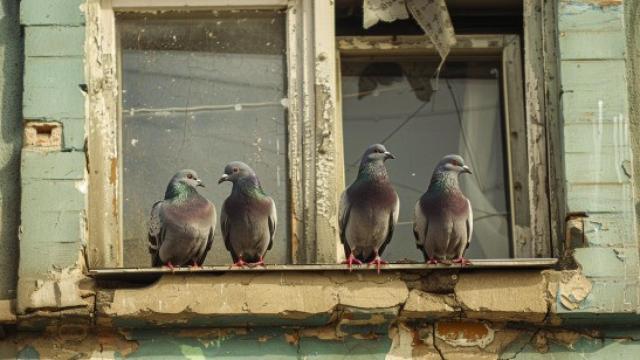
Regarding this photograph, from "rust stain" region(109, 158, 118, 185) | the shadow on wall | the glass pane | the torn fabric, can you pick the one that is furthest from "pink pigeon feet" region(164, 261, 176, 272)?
the torn fabric

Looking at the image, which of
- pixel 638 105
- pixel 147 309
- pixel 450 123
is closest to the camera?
pixel 147 309

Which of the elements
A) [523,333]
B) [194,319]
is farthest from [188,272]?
[523,333]

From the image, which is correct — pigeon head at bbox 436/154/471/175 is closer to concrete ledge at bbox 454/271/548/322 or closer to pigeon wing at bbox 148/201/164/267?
concrete ledge at bbox 454/271/548/322

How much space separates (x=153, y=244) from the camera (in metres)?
7.39

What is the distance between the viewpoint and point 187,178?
7473 mm

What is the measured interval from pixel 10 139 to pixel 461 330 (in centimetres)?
221

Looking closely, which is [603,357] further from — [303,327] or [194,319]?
[194,319]

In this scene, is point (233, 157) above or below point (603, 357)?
above

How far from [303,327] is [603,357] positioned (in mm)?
1289

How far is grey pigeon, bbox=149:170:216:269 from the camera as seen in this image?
733cm

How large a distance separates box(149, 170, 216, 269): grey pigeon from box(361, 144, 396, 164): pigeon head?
0.74m

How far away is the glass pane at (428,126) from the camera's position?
7.95 metres

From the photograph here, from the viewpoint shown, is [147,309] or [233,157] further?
[233,157]

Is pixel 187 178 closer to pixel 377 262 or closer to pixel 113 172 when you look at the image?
pixel 113 172
